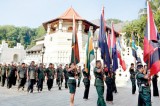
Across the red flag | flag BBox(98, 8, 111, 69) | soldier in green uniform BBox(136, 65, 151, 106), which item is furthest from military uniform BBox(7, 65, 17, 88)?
the red flag

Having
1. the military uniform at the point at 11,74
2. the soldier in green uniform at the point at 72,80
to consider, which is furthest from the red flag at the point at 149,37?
the military uniform at the point at 11,74

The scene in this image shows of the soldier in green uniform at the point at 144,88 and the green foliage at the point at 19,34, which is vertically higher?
the green foliage at the point at 19,34

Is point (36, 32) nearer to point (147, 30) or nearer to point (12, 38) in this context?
point (12, 38)

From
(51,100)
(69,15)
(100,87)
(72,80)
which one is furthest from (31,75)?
(69,15)

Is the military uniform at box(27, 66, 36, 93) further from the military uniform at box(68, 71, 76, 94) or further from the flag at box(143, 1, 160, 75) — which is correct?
the flag at box(143, 1, 160, 75)

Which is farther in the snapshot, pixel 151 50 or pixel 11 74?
pixel 11 74

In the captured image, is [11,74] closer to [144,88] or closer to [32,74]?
[32,74]

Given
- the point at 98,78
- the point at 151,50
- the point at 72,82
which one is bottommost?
the point at 72,82

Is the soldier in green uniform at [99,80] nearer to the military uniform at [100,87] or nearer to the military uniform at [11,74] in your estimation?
the military uniform at [100,87]

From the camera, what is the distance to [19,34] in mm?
110250

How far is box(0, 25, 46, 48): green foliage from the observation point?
103688 millimetres

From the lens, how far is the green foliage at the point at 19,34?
4082 inches

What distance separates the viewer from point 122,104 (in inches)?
424

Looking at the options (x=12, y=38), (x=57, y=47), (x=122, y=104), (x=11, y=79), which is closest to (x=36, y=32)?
(x=12, y=38)
